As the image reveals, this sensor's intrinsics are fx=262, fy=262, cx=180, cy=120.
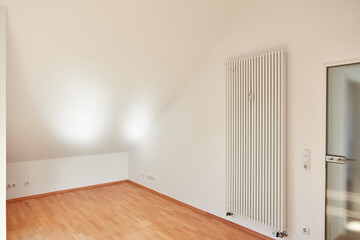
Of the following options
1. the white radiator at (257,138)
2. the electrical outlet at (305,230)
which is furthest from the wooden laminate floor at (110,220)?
the electrical outlet at (305,230)

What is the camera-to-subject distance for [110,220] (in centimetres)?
404

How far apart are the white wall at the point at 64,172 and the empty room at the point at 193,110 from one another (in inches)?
1.5

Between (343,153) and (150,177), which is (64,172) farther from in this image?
(343,153)

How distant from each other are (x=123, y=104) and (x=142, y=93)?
0.40 meters

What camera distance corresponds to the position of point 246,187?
137 inches

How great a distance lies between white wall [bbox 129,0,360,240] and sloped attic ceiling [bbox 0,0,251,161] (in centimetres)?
34

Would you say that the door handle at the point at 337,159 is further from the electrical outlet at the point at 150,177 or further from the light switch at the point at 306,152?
the electrical outlet at the point at 150,177

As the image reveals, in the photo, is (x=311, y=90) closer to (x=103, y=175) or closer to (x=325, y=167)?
(x=325, y=167)

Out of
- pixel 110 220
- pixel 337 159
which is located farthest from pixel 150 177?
pixel 337 159

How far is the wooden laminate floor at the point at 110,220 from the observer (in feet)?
11.6

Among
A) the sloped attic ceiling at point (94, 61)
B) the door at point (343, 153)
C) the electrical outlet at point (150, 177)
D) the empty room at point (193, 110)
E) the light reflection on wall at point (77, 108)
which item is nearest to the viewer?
the door at point (343, 153)

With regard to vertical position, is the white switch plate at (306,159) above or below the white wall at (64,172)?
above

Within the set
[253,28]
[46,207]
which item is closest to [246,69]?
[253,28]

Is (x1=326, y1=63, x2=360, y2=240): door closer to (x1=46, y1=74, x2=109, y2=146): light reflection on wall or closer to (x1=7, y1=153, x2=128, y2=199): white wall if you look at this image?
(x1=46, y1=74, x2=109, y2=146): light reflection on wall
